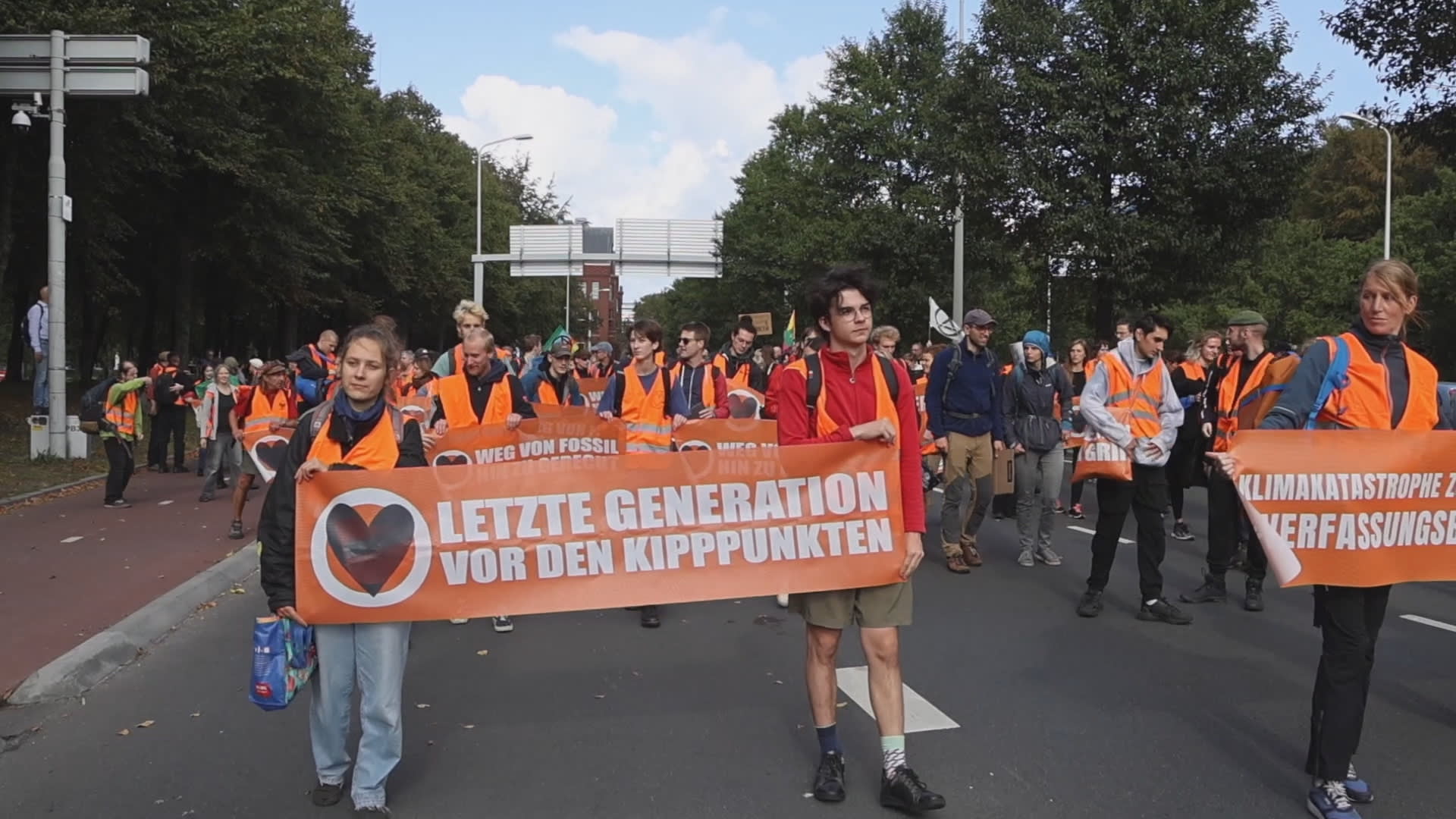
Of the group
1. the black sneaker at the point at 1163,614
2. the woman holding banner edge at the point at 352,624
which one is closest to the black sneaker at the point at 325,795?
the woman holding banner edge at the point at 352,624

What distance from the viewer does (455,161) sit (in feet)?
182

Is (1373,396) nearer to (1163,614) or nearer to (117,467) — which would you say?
(1163,614)

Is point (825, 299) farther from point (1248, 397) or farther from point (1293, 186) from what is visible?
point (1293, 186)

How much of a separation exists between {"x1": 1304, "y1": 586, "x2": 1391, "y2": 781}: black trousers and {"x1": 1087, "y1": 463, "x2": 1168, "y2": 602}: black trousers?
9.06ft

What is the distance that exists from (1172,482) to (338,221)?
30146 millimetres

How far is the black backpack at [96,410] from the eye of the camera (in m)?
12.5

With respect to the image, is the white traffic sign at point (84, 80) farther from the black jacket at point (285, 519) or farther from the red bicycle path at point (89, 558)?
the black jacket at point (285, 519)

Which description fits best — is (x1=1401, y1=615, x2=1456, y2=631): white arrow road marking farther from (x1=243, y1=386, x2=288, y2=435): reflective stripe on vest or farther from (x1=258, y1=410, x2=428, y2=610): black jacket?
(x1=243, y1=386, x2=288, y2=435): reflective stripe on vest

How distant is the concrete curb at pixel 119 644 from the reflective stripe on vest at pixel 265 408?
1.60 metres

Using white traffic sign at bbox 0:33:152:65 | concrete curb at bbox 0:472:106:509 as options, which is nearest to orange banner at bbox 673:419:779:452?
concrete curb at bbox 0:472:106:509

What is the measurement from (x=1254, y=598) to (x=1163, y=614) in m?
0.82

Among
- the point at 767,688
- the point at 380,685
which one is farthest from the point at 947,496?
the point at 380,685

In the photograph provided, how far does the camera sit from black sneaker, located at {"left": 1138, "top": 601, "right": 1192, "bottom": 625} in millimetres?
7035

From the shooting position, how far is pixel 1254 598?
746 cm
